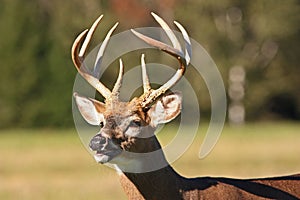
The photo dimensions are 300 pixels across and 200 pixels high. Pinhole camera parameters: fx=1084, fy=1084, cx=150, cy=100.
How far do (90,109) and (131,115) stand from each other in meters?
0.59

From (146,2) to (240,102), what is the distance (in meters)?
8.74

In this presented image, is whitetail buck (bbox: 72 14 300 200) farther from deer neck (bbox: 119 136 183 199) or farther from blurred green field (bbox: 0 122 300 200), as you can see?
blurred green field (bbox: 0 122 300 200)

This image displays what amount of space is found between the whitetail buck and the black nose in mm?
29

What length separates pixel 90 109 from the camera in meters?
9.01

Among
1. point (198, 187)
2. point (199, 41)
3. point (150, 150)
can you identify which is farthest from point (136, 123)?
point (199, 41)

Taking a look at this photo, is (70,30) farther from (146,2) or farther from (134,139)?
(134,139)

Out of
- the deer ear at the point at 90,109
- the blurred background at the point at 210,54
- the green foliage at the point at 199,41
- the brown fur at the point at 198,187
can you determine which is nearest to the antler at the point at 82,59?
the deer ear at the point at 90,109

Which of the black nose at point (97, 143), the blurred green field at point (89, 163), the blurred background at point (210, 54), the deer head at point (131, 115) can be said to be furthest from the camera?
the blurred background at point (210, 54)

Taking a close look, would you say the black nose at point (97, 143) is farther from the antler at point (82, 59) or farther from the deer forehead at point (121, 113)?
the antler at point (82, 59)

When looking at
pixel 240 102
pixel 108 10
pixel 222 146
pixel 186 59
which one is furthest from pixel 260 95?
pixel 186 59

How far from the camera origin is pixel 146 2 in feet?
179

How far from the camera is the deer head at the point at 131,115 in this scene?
836 centimetres

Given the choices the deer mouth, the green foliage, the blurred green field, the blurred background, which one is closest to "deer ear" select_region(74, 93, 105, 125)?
the deer mouth

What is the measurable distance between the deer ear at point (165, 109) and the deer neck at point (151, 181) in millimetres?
156
